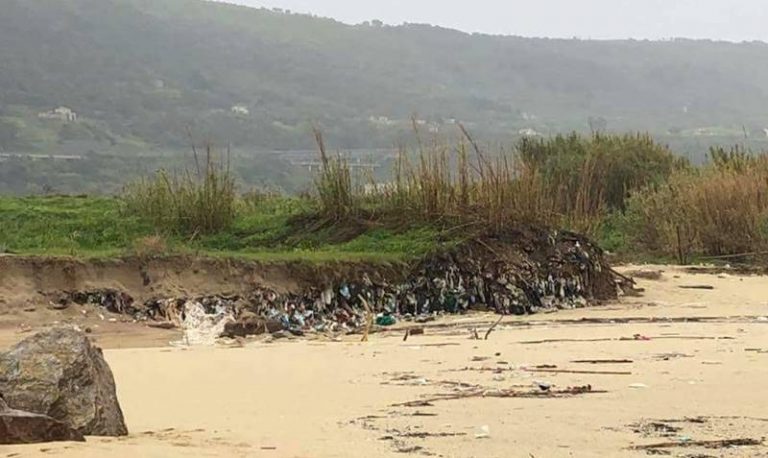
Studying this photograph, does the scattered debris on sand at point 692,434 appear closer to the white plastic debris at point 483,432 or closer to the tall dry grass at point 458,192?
the white plastic debris at point 483,432

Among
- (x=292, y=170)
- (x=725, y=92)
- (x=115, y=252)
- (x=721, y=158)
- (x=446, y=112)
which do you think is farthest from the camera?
(x=725, y=92)

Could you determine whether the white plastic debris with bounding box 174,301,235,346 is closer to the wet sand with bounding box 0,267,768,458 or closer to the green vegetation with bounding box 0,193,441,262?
the wet sand with bounding box 0,267,768,458

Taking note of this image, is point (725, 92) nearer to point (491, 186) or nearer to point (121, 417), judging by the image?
point (491, 186)

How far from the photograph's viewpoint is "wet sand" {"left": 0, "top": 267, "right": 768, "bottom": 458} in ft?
15.9

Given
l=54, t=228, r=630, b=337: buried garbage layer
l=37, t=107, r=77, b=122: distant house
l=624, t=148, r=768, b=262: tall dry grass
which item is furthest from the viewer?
l=37, t=107, r=77, b=122: distant house

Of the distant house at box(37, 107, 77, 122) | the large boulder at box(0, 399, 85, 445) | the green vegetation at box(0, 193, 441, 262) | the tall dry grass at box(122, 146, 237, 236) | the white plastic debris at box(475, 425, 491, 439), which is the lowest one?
the white plastic debris at box(475, 425, 491, 439)

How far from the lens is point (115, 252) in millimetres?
13102

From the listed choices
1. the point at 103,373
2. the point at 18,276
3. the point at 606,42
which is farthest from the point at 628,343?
the point at 606,42

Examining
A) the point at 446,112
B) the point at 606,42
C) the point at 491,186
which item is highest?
the point at 606,42

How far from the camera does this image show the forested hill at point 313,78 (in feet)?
244

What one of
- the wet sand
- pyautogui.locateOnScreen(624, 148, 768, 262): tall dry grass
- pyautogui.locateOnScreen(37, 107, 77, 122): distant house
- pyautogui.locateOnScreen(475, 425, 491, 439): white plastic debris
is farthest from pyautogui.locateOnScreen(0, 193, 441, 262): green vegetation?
pyautogui.locateOnScreen(37, 107, 77, 122): distant house

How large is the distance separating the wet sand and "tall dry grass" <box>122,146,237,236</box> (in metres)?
5.78

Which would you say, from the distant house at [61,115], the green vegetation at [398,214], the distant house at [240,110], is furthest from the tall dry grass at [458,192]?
the distant house at [240,110]

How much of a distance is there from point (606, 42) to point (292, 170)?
87203 mm
